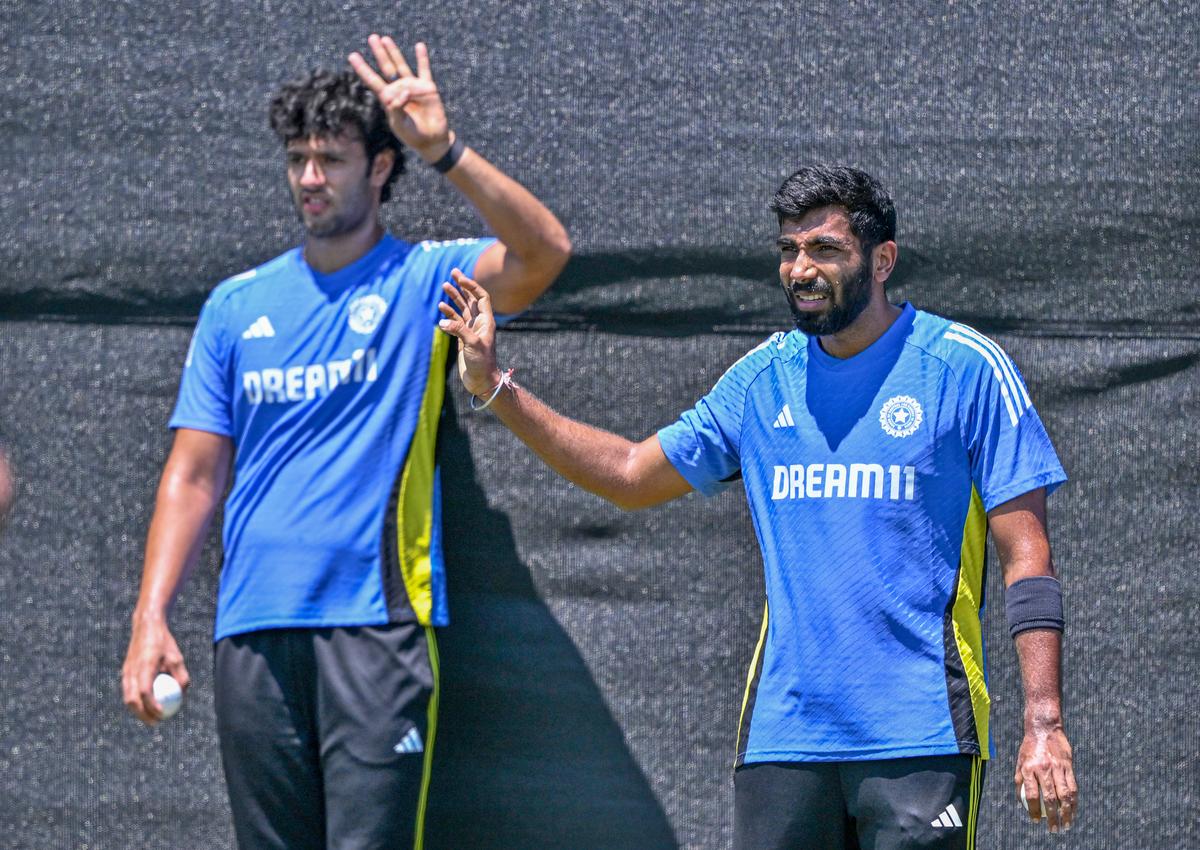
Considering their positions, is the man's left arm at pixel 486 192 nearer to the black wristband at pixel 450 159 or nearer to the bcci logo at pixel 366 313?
the black wristband at pixel 450 159

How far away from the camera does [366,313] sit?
3.57 m

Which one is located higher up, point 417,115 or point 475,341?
point 417,115

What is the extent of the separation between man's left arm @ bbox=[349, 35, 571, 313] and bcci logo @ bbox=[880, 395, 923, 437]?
904 millimetres

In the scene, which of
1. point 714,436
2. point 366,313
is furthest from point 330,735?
point 714,436

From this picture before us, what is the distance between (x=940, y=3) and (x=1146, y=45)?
0.49 meters

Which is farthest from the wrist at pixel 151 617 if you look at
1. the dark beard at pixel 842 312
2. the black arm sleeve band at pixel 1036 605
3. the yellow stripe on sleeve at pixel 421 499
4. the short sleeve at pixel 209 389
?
the black arm sleeve band at pixel 1036 605

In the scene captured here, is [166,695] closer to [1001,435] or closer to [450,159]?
[450,159]

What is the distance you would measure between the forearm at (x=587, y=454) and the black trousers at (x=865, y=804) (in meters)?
0.61

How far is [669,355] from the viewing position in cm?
388

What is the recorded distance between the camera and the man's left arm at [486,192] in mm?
3404

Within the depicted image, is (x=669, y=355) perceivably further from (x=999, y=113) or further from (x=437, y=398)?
(x=999, y=113)

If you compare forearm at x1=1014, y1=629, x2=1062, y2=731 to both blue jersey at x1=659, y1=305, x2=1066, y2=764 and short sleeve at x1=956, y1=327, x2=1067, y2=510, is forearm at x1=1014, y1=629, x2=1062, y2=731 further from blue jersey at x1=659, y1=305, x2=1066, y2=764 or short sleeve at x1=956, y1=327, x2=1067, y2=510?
short sleeve at x1=956, y1=327, x2=1067, y2=510

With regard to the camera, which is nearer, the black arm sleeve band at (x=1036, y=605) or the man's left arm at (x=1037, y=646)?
the man's left arm at (x=1037, y=646)

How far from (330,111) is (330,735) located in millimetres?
1421
